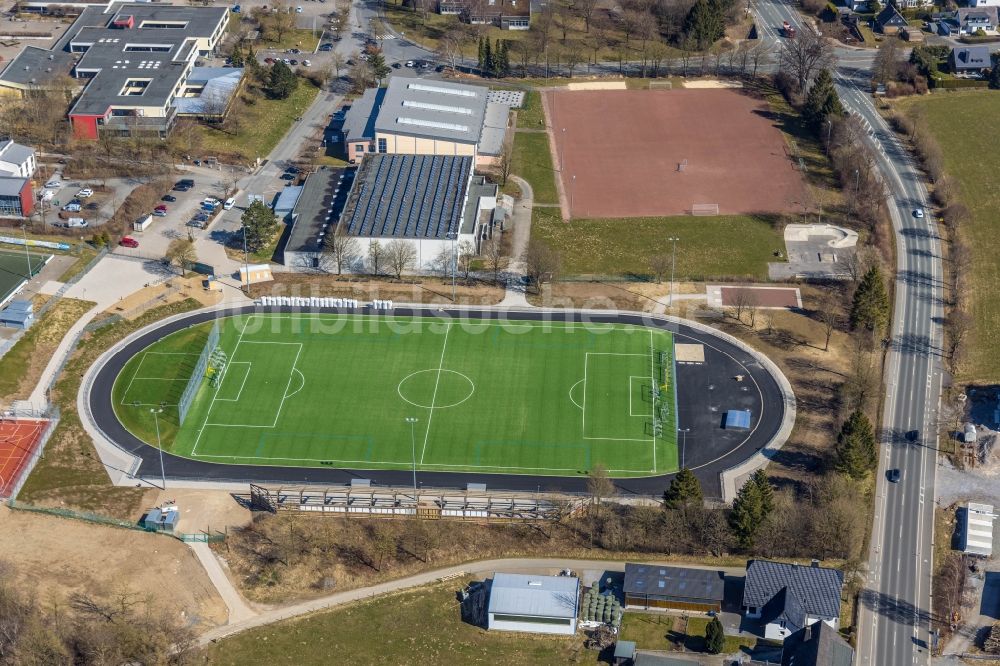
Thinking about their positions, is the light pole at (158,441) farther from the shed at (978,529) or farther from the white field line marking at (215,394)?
the shed at (978,529)

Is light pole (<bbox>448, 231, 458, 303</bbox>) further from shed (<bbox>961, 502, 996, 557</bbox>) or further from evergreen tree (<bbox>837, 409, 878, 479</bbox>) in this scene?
shed (<bbox>961, 502, 996, 557</bbox>)

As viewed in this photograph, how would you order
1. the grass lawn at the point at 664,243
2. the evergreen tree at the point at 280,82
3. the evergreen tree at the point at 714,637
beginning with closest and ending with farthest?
the evergreen tree at the point at 714,637 → the grass lawn at the point at 664,243 → the evergreen tree at the point at 280,82

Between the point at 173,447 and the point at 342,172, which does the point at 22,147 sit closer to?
the point at 342,172

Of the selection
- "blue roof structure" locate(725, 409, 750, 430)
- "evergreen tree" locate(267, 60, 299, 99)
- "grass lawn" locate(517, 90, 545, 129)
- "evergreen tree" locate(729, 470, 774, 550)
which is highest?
"evergreen tree" locate(267, 60, 299, 99)

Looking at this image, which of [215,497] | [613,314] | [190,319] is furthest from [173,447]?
[613,314]

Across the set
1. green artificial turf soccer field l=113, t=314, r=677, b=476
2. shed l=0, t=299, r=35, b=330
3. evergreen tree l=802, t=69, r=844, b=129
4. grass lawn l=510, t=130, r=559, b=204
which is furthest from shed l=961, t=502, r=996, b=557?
shed l=0, t=299, r=35, b=330

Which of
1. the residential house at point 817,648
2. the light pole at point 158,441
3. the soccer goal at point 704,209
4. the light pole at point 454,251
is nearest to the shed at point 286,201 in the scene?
the light pole at point 454,251
